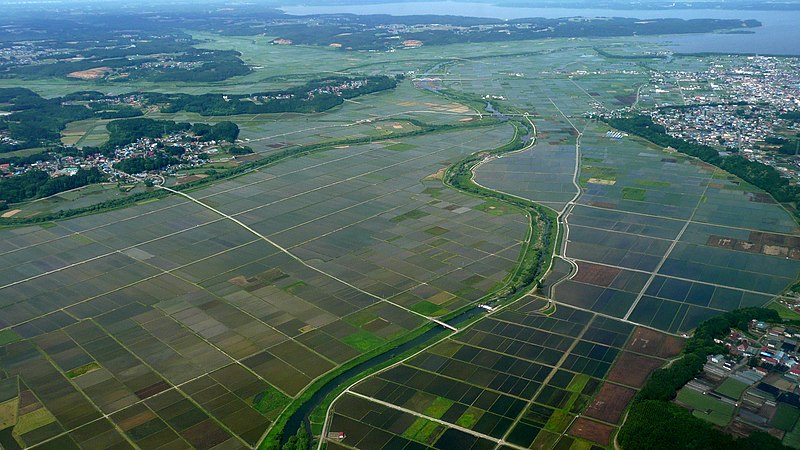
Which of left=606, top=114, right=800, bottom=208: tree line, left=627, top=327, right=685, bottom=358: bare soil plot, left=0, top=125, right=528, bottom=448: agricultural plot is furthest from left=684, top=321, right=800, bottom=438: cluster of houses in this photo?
left=606, top=114, right=800, bottom=208: tree line

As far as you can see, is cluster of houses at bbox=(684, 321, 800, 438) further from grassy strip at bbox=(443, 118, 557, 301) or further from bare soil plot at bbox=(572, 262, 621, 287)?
grassy strip at bbox=(443, 118, 557, 301)

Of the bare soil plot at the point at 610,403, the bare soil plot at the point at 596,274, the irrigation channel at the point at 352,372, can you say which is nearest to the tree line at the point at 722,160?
the bare soil plot at the point at 596,274

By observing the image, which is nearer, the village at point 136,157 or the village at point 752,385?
the village at point 752,385

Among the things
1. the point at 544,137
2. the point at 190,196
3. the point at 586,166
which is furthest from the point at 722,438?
the point at 544,137

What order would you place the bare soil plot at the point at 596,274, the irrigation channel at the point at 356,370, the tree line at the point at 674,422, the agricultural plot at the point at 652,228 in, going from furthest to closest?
the bare soil plot at the point at 596,274, the agricultural plot at the point at 652,228, the irrigation channel at the point at 356,370, the tree line at the point at 674,422

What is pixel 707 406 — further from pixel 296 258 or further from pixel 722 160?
pixel 722 160

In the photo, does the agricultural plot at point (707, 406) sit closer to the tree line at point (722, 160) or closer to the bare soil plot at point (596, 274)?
the bare soil plot at point (596, 274)
